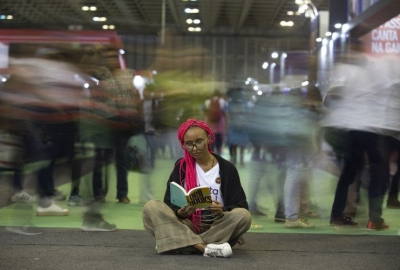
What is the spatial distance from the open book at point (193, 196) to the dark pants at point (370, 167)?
221 cm

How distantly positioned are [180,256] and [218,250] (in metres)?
0.29

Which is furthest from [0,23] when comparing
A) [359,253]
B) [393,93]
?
[359,253]

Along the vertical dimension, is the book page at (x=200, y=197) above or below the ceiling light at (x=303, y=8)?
below

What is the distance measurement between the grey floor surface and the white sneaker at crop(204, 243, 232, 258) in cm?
4

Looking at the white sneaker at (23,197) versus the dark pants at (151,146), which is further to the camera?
the dark pants at (151,146)

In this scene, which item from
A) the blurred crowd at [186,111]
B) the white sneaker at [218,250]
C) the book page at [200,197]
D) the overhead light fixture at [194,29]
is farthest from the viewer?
the overhead light fixture at [194,29]

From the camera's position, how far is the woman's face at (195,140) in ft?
17.1

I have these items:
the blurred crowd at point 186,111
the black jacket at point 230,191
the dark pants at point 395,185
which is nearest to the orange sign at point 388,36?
the dark pants at point 395,185

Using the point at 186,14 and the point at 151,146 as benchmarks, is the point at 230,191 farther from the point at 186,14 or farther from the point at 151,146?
the point at 186,14

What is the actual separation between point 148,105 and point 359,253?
12.2 feet

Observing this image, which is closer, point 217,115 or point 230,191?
point 230,191

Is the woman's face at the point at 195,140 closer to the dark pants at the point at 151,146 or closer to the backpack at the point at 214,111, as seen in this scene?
the dark pants at the point at 151,146

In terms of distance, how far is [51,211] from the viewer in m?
7.32

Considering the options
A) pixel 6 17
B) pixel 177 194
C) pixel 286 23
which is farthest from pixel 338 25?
pixel 177 194
